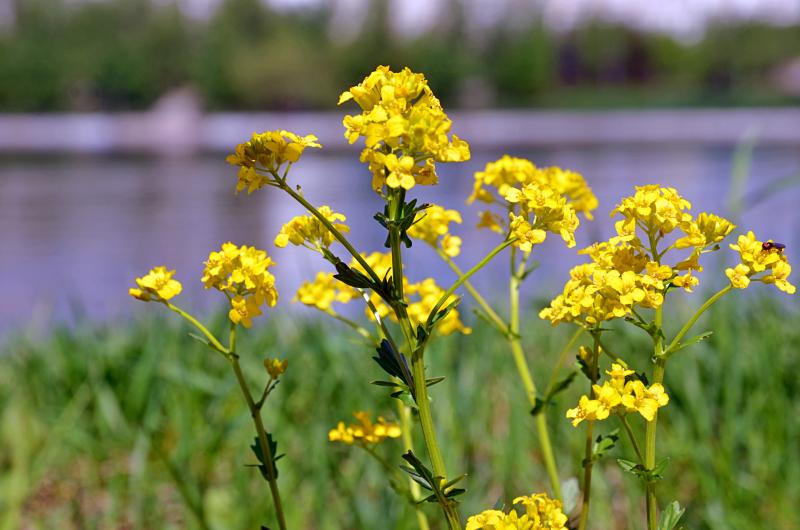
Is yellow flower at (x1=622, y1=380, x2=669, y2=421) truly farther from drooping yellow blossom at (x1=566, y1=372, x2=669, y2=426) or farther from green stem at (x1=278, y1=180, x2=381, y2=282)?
green stem at (x1=278, y1=180, x2=381, y2=282)

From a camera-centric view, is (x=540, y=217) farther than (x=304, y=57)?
No

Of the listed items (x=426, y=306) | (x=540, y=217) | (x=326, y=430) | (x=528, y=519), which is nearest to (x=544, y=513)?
(x=528, y=519)

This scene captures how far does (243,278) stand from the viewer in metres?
0.68

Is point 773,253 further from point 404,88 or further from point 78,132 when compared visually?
point 78,132

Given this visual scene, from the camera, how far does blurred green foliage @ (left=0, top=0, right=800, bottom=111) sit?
5197cm

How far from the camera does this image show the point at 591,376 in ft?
2.32

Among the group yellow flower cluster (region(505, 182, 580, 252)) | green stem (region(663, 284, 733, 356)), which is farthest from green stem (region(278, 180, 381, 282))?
green stem (region(663, 284, 733, 356))

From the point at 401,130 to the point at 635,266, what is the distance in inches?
8.1

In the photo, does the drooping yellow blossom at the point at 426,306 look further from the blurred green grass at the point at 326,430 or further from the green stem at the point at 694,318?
the blurred green grass at the point at 326,430

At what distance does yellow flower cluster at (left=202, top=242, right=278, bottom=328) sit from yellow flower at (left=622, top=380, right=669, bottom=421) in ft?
0.92

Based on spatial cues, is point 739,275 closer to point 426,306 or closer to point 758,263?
point 758,263

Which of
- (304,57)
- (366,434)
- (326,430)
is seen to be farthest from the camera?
(304,57)

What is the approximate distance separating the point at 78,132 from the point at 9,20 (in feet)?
43.5

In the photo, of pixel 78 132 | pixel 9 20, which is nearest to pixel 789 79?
pixel 78 132
